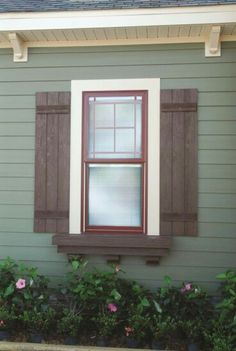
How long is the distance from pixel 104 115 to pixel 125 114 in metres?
0.21

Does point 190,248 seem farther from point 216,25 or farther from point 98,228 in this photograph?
point 216,25

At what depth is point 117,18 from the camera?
3.96 metres

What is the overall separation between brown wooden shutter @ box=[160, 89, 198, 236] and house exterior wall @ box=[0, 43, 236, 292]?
84mm

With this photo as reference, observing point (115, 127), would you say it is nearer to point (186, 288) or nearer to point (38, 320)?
point (186, 288)

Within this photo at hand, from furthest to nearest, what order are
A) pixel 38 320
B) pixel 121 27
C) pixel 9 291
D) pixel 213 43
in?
1. pixel 213 43
2. pixel 121 27
3. pixel 9 291
4. pixel 38 320

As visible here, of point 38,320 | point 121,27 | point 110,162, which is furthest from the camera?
point 110,162

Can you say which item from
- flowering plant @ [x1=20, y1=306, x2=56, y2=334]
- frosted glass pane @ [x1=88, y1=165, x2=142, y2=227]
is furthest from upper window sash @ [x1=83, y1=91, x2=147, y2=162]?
flowering plant @ [x1=20, y1=306, x2=56, y2=334]

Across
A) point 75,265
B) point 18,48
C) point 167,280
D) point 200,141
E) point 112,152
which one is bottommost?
point 167,280

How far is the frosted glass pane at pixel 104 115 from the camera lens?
14.1 feet

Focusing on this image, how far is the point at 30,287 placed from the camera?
3.96m

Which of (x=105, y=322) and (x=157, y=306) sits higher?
(x=157, y=306)

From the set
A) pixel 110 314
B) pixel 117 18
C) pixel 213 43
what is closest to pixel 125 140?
pixel 117 18

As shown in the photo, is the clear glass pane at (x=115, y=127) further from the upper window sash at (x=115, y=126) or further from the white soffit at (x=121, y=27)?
the white soffit at (x=121, y=27)

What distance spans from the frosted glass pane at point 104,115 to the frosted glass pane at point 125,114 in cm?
7
